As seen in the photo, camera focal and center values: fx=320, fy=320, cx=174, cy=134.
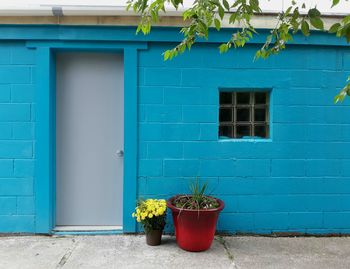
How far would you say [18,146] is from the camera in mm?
3852

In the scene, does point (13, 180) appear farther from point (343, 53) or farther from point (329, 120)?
point (343, 53)

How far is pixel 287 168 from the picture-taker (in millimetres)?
3979

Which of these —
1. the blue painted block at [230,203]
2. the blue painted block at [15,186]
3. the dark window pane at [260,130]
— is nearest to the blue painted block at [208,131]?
the dark window pane at [260,130]

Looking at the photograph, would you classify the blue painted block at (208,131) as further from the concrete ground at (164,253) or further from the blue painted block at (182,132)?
the concrete ground at (164,253)

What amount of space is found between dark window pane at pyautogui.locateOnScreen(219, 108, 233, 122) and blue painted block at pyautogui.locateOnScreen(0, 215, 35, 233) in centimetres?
261

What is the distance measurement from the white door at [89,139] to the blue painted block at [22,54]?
0.31m

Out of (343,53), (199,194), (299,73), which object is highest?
(343,53)

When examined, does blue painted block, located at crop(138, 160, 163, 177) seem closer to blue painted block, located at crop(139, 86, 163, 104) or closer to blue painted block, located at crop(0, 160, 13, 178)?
blue painted block, located at crop(139, 86, 163, 104)

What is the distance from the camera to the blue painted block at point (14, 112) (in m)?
3.84

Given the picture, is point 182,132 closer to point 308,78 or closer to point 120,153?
point 120,153

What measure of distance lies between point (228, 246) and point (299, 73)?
227 centimetres

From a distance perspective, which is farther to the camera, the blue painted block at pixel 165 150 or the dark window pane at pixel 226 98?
the dark window pane at pixel 226 98

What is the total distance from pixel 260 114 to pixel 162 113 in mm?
1261

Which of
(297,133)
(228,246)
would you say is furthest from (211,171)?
(297,133)
